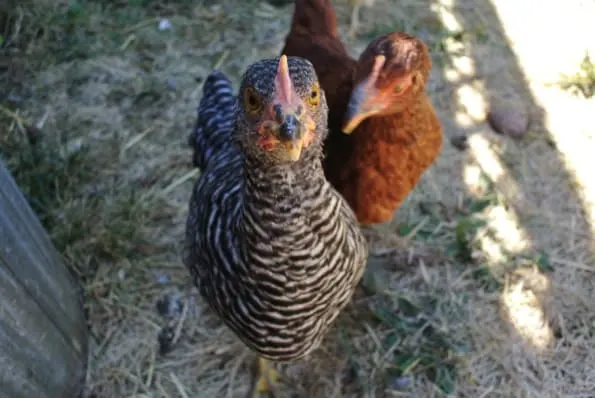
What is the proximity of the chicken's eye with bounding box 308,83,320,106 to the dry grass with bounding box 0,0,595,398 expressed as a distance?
1.45m

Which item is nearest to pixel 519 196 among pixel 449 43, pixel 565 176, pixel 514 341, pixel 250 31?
pixel 565 176

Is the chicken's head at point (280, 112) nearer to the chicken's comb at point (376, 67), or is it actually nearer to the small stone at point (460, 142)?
the chicken's comb at point (376, 67)

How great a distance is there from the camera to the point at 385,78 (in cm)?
215

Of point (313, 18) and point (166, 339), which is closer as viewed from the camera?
point (166, 339)

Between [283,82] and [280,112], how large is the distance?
0.07 m

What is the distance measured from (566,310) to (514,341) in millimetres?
319

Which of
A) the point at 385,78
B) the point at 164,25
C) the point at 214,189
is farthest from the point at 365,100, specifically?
the point at 164,25

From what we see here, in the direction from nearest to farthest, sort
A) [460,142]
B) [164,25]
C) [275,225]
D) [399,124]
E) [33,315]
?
[275,225], [33,315], [399,124], [460,142], [164,25]

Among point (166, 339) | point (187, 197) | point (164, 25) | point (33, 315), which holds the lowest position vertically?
point (166, 339)

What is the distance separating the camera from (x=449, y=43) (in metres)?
3.77

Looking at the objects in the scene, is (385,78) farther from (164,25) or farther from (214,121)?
(164,25)

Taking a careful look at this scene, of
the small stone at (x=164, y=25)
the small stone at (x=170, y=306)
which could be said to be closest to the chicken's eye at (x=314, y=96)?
the small stone at (x=170, y=306)

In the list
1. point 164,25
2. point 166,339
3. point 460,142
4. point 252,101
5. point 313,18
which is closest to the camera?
point 252,101

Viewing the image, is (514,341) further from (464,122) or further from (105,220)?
(105,220)
